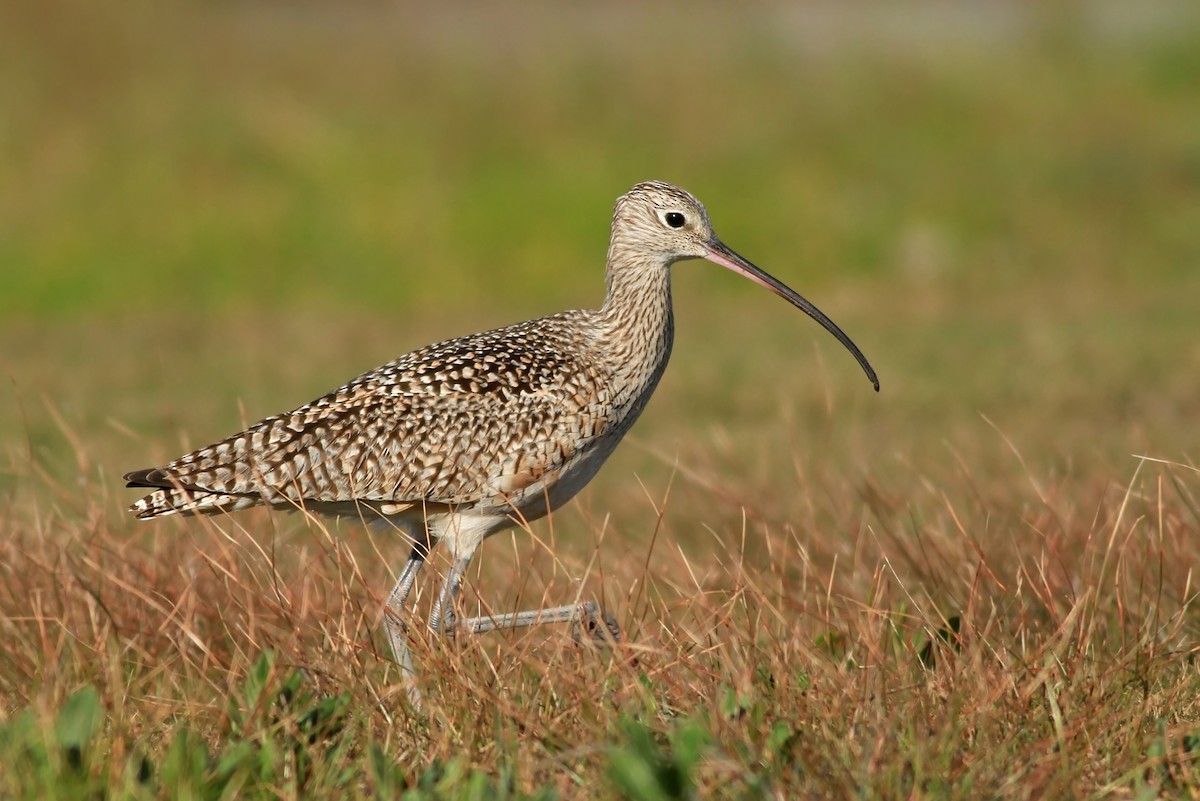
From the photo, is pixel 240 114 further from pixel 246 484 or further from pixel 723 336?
pixel 246 484

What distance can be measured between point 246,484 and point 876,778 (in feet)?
8.46

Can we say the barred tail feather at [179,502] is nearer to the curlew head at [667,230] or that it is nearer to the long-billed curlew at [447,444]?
the long-billed curlew at [447,444]

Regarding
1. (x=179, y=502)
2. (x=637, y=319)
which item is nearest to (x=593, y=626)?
(x=637, y=319)

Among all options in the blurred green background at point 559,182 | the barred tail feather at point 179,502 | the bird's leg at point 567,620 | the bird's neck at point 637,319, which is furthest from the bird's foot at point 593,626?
the blurred green background at point 559,182

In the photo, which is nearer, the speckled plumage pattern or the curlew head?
the speckled plumage pattern

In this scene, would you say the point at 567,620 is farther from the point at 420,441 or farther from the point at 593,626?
the point at 420,441

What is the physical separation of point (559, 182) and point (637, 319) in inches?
460

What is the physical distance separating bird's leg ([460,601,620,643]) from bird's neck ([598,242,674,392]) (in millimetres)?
1085

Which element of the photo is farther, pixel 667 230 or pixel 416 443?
pixel 667 230

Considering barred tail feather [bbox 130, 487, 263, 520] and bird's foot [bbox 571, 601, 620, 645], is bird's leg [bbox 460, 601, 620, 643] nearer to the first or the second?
bird's foot [bbox 571, 601, 620, 645]

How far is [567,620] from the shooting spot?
5.15m

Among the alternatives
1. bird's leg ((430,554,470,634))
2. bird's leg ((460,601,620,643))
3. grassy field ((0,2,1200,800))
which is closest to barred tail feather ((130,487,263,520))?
grassy field ((0,2,1200,800))

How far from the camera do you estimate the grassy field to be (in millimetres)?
4262

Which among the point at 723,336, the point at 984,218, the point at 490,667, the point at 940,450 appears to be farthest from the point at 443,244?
the point at 490,667
